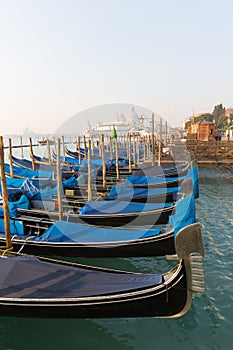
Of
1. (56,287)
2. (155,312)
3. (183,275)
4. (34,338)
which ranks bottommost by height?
(34,338)

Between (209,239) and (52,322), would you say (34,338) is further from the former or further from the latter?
(209,239)

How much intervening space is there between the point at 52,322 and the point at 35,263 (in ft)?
3.25

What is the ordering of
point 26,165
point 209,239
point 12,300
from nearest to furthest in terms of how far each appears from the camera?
point 12,300 → point 209,239 → point 26,165

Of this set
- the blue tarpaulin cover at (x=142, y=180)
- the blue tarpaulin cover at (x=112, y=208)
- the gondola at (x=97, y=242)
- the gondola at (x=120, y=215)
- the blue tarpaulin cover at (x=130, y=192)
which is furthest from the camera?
the blue tarpaulin cover at (x=142, y=180)

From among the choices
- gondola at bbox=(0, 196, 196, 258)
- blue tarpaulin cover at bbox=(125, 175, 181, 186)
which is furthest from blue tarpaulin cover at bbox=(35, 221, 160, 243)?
blue tarpaulin cover at bbox=(125, 175, 181, 186)

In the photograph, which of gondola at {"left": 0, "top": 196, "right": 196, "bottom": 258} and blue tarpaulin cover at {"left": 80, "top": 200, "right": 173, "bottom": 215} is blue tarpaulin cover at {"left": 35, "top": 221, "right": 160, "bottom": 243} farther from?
blue tarpaulin cover at {"left": 80, "top": 200, "right": 173, "bottom": 215}

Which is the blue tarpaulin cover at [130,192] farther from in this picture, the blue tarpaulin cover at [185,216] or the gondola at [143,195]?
the blue tarpaulin cover at [185,216]

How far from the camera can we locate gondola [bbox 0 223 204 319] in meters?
3.61

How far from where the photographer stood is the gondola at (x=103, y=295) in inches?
142

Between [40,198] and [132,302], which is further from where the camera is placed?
[40,198]

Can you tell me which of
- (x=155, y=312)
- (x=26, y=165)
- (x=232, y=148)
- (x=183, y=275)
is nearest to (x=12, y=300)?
(x=155, y=312)

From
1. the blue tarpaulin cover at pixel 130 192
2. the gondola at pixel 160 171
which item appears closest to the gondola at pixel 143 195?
the blue tarpaulin cover at pixel 130 192

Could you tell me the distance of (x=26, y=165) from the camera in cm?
1761

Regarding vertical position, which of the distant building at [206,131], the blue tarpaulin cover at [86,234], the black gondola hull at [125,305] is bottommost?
the black gondola hull at [125,305]
